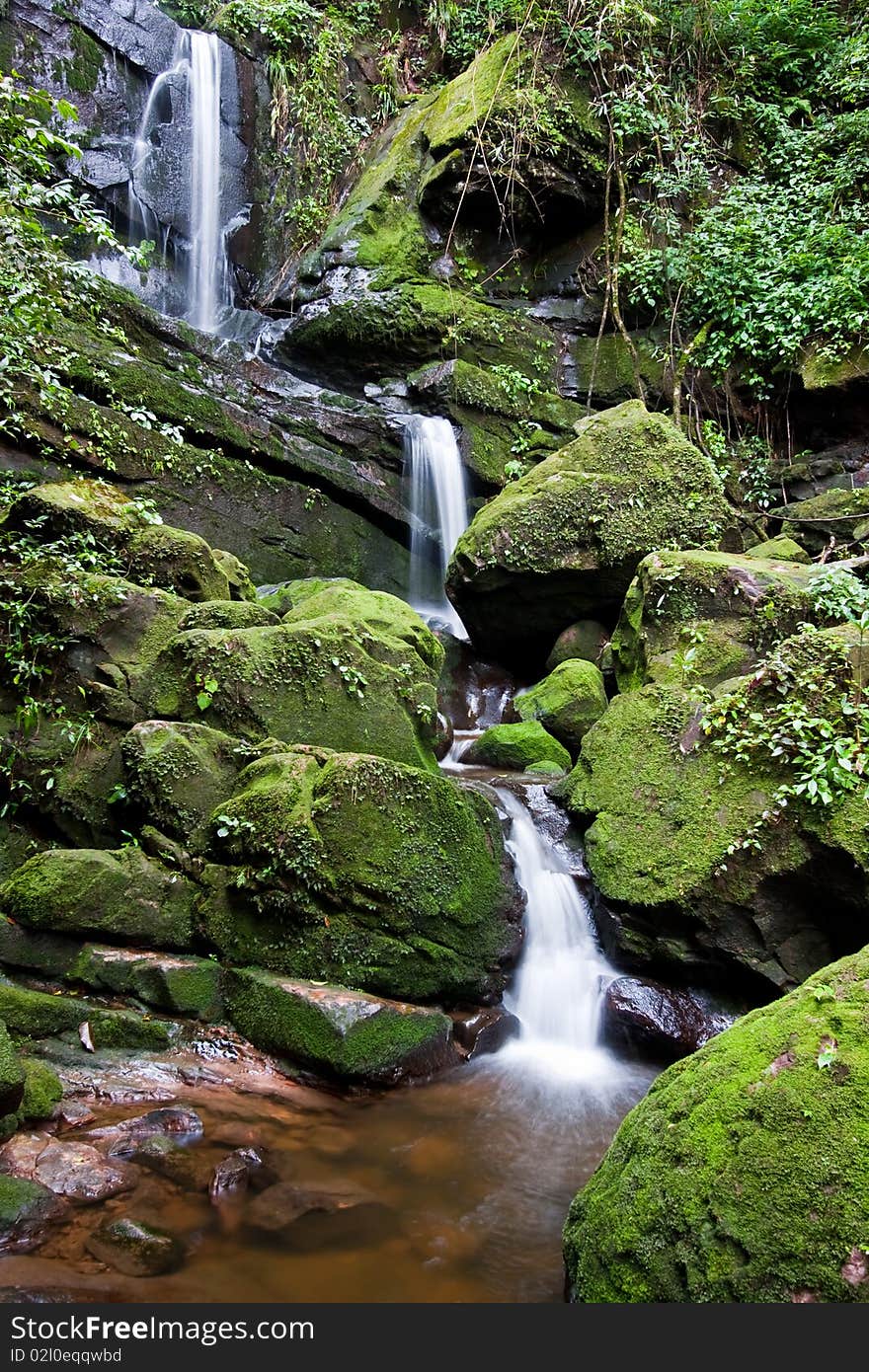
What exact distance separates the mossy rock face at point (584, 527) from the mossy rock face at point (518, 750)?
6.05 feet

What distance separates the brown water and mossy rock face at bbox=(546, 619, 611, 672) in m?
5.21

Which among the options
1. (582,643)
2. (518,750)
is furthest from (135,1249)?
(582,643)

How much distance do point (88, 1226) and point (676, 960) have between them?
12.2 feet

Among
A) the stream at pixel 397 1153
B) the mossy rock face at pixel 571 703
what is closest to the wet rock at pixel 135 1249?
the stream at pixel 397 1153

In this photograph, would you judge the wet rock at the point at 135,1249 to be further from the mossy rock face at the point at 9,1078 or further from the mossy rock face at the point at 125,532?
the mossy rock face at the point at 125,532

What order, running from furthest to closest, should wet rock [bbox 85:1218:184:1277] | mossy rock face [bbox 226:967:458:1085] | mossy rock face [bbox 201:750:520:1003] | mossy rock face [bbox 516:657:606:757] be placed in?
mossy rock face [bbox 516:657:606:757] → mossy rock face [bbox 201:750:520:1003] → mossy rock face [bbox 226:967:458:1085] → wet rock [bbox 85:1218:184:1277]

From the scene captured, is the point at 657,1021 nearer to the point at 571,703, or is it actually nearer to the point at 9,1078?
the point at 9,1078

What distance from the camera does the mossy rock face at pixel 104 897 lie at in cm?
448

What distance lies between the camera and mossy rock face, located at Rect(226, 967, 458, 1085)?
14.0 ft

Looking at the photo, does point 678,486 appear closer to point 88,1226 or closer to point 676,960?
point 676,960

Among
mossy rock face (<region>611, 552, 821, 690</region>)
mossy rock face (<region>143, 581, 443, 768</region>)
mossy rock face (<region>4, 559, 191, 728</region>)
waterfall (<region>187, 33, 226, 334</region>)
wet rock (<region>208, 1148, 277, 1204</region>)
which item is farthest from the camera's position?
waterfall (<region>187, 33, 226, 334</region>)

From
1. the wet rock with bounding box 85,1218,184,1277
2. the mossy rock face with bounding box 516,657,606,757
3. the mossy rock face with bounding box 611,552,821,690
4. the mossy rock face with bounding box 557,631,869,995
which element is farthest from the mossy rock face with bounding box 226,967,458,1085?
the mossy rock face with bounding box 516,657,606,757

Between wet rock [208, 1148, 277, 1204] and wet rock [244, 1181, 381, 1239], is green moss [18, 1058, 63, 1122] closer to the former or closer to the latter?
wet rock [208, 1148, 277, 1204]

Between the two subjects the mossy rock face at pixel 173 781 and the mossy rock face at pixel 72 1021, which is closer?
the mossy rock face at pixel 72 1021
